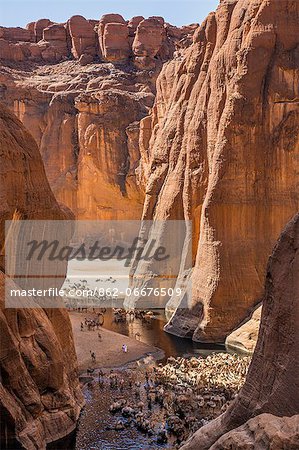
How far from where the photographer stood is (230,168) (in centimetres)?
2661

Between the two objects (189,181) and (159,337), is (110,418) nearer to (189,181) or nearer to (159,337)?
(159,337)

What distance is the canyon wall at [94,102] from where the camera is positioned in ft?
163

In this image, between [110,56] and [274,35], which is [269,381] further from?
[110,56]

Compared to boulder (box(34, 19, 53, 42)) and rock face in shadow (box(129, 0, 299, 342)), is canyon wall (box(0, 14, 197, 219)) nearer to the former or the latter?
boulder (box(34, 19, 53, 42))

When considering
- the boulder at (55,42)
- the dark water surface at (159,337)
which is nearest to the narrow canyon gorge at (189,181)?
the dark water surface at (159,337)

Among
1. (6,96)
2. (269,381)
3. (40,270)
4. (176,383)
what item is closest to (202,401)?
(176,383)

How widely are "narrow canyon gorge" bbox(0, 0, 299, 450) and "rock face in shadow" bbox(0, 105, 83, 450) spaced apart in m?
0.04

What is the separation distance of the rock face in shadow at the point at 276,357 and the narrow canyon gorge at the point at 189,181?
0.02 metres

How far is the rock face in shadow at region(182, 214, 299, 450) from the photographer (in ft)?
22.8

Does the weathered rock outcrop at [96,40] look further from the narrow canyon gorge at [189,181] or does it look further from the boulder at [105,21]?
the narrow canyon gorge at [189,181]

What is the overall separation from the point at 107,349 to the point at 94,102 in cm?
2856

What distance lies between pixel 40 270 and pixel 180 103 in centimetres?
1762

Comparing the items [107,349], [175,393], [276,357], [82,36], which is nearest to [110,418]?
[175,393]

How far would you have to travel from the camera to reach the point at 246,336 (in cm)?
2409
